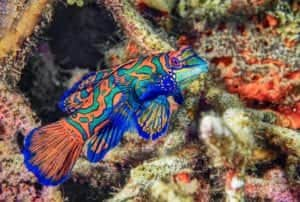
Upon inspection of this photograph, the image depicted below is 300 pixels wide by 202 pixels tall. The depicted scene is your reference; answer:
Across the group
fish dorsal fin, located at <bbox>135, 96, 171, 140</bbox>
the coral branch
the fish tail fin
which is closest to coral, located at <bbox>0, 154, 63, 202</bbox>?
the fish tail fin

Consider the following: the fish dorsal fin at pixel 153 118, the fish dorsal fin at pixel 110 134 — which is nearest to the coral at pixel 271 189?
the fish dorsal fin at pixel 153 118

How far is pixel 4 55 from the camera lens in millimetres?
3574

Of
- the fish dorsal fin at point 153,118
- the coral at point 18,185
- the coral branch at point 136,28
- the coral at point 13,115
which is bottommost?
the coral at point 18,185

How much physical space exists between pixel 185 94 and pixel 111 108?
738 mm

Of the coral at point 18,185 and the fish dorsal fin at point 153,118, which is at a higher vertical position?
the fish dorsal fin at point 153,118

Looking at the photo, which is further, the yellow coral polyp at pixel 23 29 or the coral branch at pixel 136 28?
the coral branch at pixel 136 28

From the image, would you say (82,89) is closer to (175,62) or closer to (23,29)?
(175,62)

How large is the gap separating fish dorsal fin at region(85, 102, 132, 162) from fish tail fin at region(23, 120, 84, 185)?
13 centimetres

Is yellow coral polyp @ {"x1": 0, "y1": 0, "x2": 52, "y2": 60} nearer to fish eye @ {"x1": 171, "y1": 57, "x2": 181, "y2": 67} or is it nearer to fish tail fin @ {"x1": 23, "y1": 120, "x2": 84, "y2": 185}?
fish tail fin @ {"x1": 23, "y1": 120, "x2": 84, "y2": 185}

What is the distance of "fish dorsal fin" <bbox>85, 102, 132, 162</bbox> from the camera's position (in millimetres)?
2967

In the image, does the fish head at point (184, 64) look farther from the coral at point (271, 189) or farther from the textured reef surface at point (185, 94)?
the coral at point (271, 189)

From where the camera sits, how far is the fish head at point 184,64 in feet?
9.75

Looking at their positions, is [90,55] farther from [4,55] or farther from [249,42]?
[249,42]

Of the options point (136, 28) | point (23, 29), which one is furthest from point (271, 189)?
point (23, 29)
